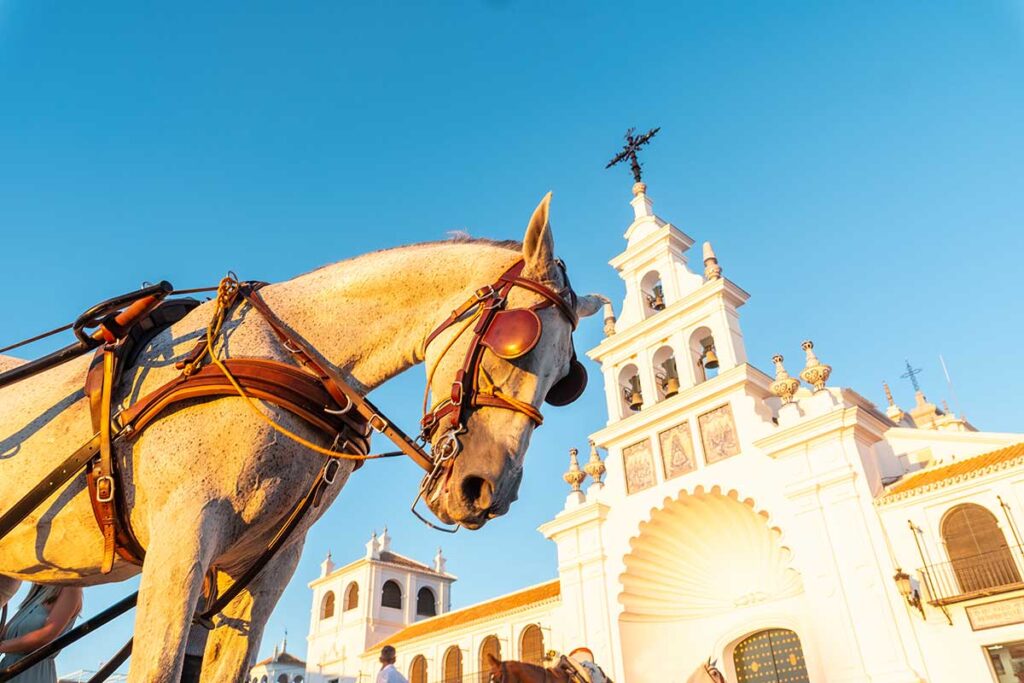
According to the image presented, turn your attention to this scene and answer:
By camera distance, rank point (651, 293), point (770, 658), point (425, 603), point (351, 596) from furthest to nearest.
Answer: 1. point (425, 603)
2. point (351, 596)
3. point (651, 293)
4. point (770, 658)

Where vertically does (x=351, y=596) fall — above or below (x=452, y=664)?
above

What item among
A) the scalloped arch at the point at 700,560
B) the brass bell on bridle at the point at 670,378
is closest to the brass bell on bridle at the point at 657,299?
the brass bell on bridle at the point at 670,378

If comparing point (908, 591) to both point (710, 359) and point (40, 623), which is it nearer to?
point (710, 359)

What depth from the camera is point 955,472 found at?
14375 mm

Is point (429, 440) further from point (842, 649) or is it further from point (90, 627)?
point (842, 649)

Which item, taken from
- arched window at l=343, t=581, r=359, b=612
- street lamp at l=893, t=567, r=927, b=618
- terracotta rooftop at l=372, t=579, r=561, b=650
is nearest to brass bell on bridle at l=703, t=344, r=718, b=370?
street lamp at l=893, t=567, r=927, b=618

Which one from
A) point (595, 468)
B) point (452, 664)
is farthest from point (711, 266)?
point (452, 664)

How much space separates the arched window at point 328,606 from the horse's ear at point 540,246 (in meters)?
36.6

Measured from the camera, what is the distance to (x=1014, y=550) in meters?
12.6

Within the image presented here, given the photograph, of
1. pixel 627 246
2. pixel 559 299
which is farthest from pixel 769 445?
pixel 559 299

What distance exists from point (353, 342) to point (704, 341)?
1888 centimetres

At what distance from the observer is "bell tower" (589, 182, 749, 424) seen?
19.3 metres

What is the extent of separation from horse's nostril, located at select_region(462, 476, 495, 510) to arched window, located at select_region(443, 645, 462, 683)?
2475cm

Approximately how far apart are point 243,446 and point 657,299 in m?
21.0
